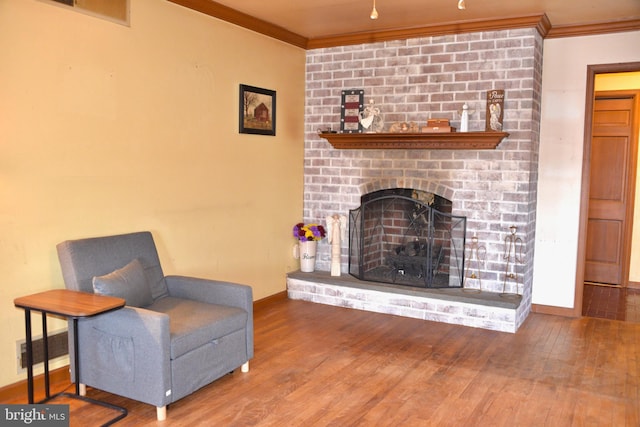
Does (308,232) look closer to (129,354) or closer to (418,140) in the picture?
(418,140)

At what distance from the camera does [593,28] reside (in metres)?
4.65

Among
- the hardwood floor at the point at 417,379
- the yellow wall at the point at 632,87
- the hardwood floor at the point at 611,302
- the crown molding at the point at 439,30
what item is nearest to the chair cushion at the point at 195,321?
the hardwood floor at the point at 417,379

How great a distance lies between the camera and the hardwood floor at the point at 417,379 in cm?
294

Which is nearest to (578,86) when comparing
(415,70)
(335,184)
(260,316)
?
(415,70)

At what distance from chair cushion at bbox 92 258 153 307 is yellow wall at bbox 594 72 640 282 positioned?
5.33 metres

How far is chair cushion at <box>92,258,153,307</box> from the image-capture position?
9.77 ft

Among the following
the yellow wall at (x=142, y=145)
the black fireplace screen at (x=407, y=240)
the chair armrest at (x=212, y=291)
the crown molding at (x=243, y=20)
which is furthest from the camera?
→ the black fireplace screen at (x=407, y=240)

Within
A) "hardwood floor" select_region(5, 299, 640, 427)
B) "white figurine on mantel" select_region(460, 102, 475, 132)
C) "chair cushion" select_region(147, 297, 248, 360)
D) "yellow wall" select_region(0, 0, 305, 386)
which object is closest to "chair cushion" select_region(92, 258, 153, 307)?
"chair cushion" select_region(147, 297, 248, 360)

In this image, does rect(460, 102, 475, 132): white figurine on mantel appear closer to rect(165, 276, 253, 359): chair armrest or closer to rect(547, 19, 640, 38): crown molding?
rect(547, 19, 640, 38): crown molding

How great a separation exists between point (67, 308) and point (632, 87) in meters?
6.05

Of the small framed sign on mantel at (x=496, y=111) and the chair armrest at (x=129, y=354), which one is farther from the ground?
the small framed sign on mantel at (x=496, y=111)

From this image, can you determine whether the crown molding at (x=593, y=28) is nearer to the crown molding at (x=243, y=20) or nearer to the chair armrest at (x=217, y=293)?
the crown molding at (x=243, y=20)

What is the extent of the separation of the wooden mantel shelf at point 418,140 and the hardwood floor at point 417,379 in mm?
1548

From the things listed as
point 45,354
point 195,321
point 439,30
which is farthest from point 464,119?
point 45,354
